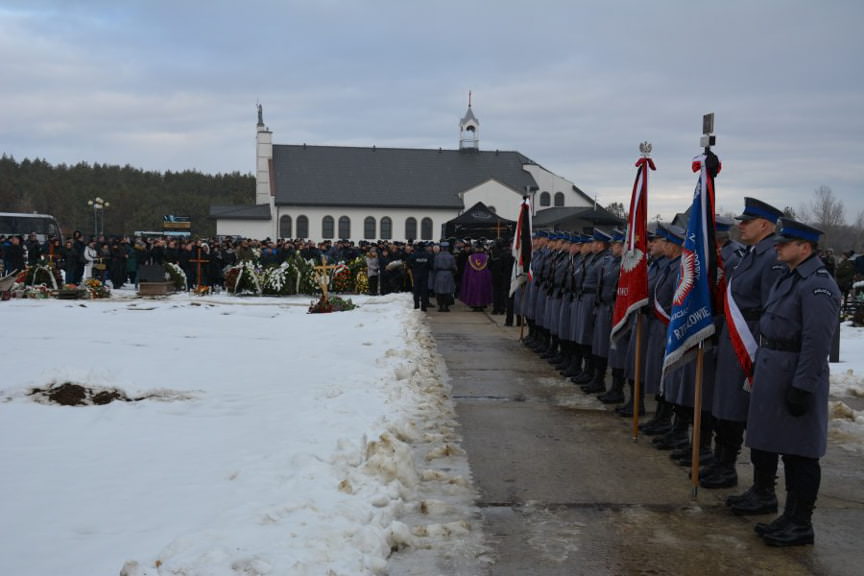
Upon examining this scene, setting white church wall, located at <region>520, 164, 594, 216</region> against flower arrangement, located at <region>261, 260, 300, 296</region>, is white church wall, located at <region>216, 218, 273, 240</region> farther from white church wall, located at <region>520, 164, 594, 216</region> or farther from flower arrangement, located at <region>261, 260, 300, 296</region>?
flower arrangement, located at <region>261, 260, 300, 296</region>

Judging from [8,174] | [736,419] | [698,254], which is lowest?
[736,419]

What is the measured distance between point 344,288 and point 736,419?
20.0 metres

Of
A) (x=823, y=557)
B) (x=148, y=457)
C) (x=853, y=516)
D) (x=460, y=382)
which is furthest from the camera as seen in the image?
(x=460, y=382)

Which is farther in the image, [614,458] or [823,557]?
[614,458]

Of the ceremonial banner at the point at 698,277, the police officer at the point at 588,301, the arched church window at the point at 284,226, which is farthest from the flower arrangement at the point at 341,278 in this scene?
the arched church window at the point at 284,226

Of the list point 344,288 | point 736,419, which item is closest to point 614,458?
point 736,419

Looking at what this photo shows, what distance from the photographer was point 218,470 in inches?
227

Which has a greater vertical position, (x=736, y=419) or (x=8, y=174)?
(x=8, y=174)

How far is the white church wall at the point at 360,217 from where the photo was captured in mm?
69125

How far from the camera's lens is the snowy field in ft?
13.9

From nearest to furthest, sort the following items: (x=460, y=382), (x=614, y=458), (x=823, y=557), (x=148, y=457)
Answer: (x=823, y=557) < (x=148, y=457) < (x=614, y=458) < (x=460, y=382)

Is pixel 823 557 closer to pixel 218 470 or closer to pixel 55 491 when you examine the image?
pixel 218 470

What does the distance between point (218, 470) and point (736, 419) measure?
365 cm

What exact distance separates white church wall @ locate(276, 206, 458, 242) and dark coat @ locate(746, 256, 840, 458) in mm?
64012
